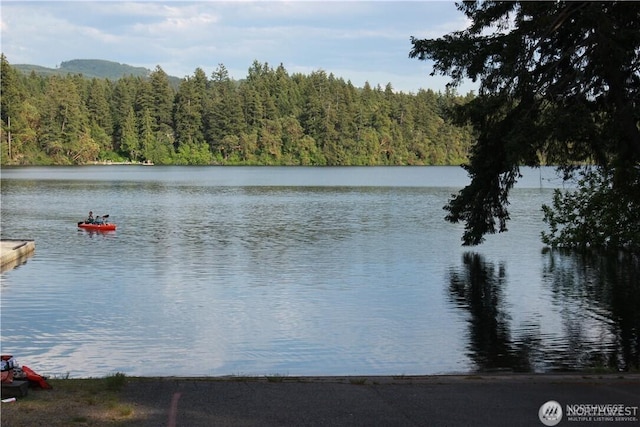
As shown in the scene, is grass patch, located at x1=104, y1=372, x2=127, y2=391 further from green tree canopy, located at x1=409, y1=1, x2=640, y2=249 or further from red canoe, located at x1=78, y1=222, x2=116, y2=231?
red canoe, located at x1=78, y1=222, x2=116, y2=231

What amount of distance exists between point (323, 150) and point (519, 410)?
182014 millimetres

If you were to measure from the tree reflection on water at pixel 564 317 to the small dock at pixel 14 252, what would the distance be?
18.1 m

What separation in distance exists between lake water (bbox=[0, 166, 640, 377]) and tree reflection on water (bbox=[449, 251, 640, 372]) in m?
0.07

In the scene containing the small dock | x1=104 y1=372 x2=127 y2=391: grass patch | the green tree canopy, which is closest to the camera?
x1=104 y1=372 x2=127 y2=391: grass patch

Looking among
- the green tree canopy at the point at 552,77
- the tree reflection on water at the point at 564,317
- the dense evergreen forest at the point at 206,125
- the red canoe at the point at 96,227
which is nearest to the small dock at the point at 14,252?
the red canoe at the point at 96,227

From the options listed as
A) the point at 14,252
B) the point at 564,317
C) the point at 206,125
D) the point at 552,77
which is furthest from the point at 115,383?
the point at 206,125

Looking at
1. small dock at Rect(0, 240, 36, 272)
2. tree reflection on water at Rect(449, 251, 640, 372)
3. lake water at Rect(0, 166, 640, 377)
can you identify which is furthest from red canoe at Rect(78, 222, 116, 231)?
tree reflection on water at Rect(449, 251, 640, 372)

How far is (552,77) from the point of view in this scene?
18.1m

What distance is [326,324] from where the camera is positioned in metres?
21.3

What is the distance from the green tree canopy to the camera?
651 inches

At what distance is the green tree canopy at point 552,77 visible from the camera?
651 inches

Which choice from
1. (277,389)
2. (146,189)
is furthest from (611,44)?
(146,189)

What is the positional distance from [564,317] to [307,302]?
783cm

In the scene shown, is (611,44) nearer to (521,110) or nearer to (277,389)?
(521,110)
